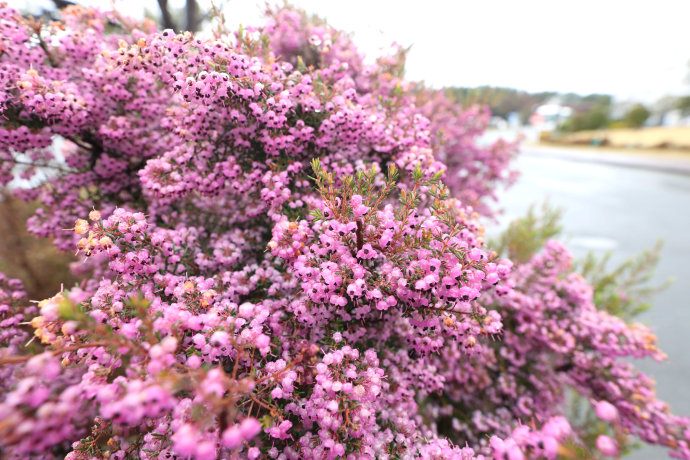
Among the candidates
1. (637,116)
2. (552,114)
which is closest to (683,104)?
(637,116)

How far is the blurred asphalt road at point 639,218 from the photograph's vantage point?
232 inches

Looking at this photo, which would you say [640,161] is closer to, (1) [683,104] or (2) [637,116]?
(2) [637,116]

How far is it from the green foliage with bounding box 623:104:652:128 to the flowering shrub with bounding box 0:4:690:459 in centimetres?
4541

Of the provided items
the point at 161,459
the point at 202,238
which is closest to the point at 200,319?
the point at 161,459

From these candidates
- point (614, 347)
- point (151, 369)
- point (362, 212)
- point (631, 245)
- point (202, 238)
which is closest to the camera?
point (151, 369)

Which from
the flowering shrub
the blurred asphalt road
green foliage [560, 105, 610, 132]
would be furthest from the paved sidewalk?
the flowering shrub

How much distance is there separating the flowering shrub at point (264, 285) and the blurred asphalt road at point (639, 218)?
10.9 ft

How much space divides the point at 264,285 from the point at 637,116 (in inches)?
1919

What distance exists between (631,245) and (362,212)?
12.2m

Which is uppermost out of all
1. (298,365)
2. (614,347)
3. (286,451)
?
(298,365)

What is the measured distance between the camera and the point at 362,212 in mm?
1886

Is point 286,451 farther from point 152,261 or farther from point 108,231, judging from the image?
point 108,231

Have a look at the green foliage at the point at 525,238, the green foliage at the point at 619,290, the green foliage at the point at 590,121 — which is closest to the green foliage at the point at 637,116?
the green foliage at the point at 590,121

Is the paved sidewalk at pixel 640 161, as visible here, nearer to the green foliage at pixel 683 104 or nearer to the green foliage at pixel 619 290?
the green foliage at pixel 683 104
